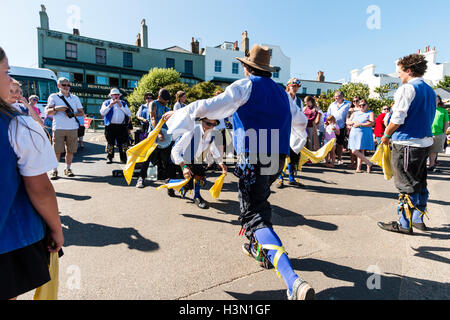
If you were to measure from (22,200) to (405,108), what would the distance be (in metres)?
3.78

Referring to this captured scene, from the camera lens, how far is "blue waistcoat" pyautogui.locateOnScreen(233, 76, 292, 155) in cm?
229

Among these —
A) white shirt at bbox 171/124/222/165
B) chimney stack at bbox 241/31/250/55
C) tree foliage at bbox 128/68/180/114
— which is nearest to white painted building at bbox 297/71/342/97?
chimney stack at bbox 241/31/250/55

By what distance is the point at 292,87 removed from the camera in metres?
5.30

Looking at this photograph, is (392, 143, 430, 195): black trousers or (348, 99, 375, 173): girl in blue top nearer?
(392, 143, 430, 195): black trousers

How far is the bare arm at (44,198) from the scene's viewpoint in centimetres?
132

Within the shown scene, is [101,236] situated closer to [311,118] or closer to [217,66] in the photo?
[311,118]

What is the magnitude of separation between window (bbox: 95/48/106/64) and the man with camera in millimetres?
27425

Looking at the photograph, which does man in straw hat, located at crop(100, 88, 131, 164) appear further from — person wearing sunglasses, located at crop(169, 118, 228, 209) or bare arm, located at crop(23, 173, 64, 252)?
bare arm, located at crop(23, 173, 64, 252)

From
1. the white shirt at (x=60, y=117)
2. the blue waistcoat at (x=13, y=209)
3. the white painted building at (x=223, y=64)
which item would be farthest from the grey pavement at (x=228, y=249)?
the white painted building at (x=223, y=64)

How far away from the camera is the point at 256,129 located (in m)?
2.30

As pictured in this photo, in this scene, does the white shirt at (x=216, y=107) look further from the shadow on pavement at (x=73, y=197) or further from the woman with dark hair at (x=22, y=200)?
the shadow on pavement at (x=73, y=197)

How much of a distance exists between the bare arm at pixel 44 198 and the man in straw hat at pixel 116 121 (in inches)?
257

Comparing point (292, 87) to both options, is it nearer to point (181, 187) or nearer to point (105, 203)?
point (181, 187)
